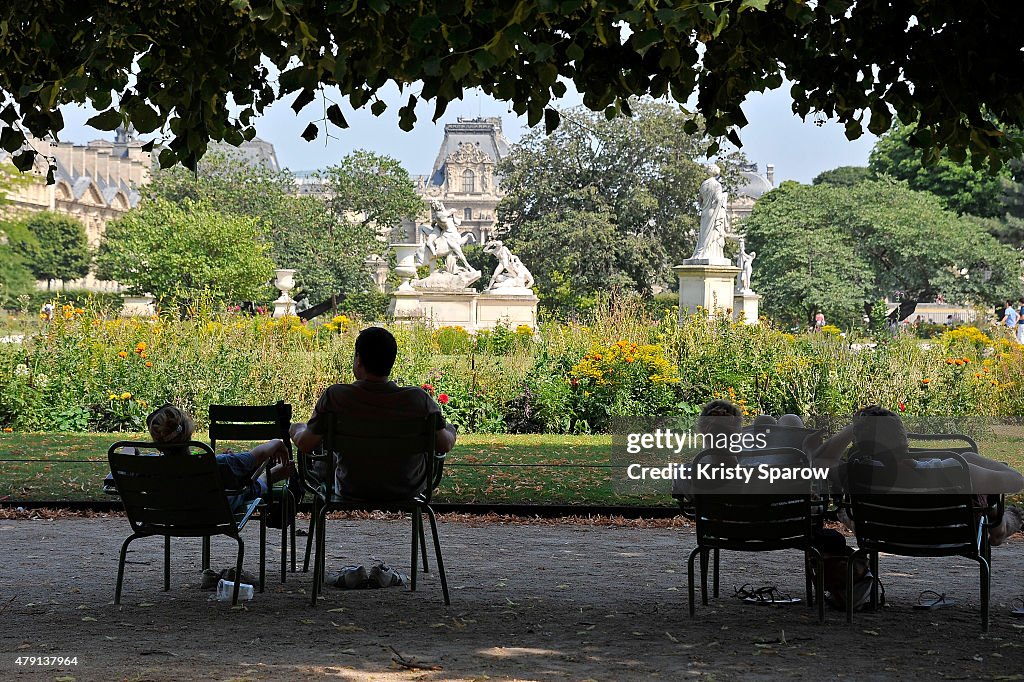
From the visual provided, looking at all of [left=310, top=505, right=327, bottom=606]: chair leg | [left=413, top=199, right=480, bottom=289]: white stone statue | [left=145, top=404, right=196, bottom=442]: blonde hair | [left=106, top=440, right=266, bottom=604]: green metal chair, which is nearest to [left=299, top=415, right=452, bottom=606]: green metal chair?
[left=310, top=505, right=327, bottom=606]: chair leg

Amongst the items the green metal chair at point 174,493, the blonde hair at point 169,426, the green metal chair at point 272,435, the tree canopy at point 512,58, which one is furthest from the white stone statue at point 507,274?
the green metal chair at point 174,493

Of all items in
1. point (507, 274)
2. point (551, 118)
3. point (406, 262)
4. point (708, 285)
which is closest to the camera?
point (551, 118)

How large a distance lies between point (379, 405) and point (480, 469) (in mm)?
4950

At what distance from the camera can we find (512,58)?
15.5ft

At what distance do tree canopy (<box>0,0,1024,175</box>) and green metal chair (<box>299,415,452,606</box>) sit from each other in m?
1.25

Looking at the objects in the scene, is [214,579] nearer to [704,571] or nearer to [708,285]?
[704,571]

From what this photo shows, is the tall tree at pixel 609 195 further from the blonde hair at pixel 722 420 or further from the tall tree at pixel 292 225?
the blonde hair at pixel 722 420

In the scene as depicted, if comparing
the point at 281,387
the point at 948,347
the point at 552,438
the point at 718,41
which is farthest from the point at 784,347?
the point at 718,41

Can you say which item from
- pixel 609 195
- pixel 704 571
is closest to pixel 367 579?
pixel 704 571

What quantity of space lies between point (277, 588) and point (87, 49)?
2.48m

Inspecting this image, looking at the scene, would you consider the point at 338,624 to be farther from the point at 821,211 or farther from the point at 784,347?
the point at 821,211

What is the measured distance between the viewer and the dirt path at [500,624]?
14.1 feet

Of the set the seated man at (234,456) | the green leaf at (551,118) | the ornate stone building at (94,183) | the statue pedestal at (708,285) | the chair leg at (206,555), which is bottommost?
the chair leg at (206,555)

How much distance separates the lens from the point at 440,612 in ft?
17.4
